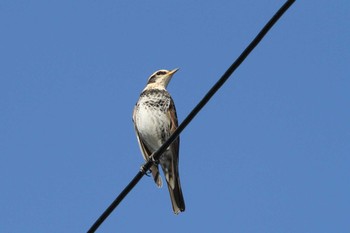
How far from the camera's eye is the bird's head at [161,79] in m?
12.2

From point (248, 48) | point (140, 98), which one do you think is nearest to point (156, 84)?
point (140, 98)

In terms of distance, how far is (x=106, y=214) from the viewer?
642 cm

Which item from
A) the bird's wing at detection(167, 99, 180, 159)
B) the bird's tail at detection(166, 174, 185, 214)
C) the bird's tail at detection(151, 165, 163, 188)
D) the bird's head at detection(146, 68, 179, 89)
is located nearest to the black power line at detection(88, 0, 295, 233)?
the bird's tail at detection(151, 165, 163, 188)

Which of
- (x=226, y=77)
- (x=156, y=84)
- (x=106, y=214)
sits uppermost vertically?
(x=156, y=84)

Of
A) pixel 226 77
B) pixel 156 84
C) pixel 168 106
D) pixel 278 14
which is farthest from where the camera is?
pixel 156 84

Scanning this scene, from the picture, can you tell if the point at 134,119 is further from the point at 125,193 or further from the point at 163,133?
the point at 125,193

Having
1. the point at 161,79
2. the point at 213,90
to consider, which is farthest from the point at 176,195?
the point at 213,90

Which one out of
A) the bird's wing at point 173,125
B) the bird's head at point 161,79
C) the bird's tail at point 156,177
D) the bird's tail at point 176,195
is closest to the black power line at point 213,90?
the bird's tail at point 156,177

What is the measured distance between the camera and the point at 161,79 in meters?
12.2

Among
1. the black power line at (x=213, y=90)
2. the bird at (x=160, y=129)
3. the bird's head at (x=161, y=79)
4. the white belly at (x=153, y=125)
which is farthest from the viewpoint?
the bird's head at (x=161, y=79)

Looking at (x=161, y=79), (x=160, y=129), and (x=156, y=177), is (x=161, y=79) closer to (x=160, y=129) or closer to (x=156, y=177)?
(x=160, y=129)

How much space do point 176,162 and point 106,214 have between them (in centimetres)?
471

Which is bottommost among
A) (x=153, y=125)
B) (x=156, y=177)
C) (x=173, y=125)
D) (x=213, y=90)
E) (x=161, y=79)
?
(x=213, y=90)

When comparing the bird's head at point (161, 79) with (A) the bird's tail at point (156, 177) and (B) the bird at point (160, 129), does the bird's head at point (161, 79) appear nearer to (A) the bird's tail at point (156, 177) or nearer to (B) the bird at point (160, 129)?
(B) the bird at point (160, 129)
